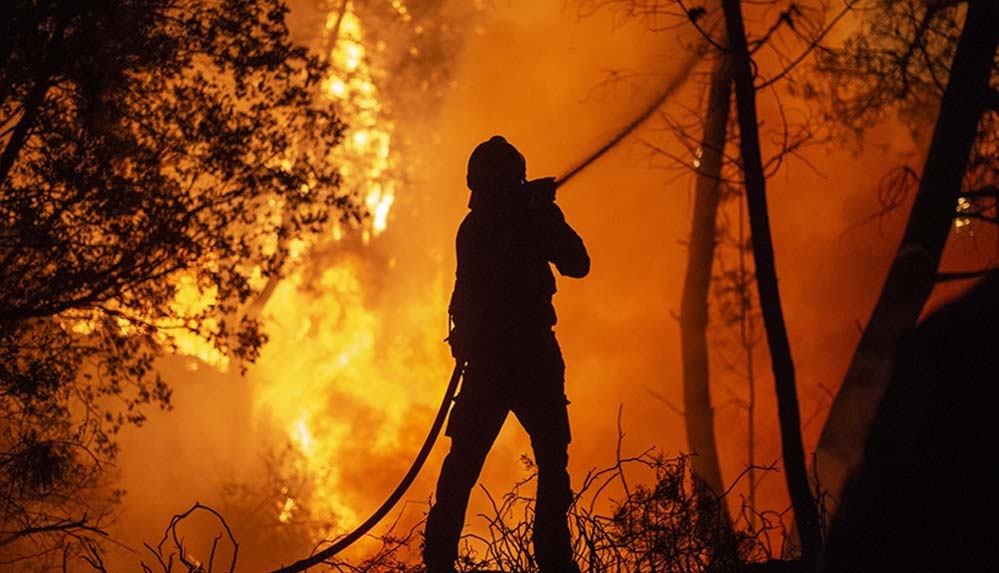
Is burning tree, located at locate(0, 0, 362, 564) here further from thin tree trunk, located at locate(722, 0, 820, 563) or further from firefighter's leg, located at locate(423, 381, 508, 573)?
firefighter's leg, located at locate(423, 381, 508, 573)

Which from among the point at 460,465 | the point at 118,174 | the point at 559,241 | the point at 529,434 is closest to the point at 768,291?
the point at 559,241

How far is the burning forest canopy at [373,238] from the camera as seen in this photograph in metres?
9.92

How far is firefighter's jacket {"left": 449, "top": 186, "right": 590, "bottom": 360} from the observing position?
5.48 m

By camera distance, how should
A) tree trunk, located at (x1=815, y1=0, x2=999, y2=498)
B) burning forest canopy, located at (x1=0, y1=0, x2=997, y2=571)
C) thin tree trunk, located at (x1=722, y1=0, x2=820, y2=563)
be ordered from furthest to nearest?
1. burning forest canopy, located at (x1=0, y1=0, x2=997, y2=571)
2. tree trunk, located at (x1=815, y1=0, x2=999, y2=498)
3. thin tree trunk, located at (x1=722, y1=0, x2=820, y2=563)

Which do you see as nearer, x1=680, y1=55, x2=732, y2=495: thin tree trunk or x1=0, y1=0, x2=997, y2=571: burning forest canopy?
x1=0, y1=0, x2=997, y2=571: burning forest canopy

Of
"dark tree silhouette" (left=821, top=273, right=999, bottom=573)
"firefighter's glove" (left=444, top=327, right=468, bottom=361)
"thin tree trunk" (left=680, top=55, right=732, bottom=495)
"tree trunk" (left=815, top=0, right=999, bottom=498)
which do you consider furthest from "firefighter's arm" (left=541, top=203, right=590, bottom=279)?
"thin tree trunk" (left=680, top=55, right=732, bottom=495)

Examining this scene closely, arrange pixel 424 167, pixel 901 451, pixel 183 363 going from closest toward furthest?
1. pixel 901 451
2. pixel 183 363
3. pixel 424 167

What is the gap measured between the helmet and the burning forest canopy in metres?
1.57

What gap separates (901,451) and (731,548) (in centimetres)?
432

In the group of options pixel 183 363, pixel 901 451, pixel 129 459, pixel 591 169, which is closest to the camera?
pixel 901 451

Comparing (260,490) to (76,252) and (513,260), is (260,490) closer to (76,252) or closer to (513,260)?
(76,252)

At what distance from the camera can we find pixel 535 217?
5410mm

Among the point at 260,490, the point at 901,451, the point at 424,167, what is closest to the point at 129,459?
the point at 260,490

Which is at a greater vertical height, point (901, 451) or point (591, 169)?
point (591, 169)
